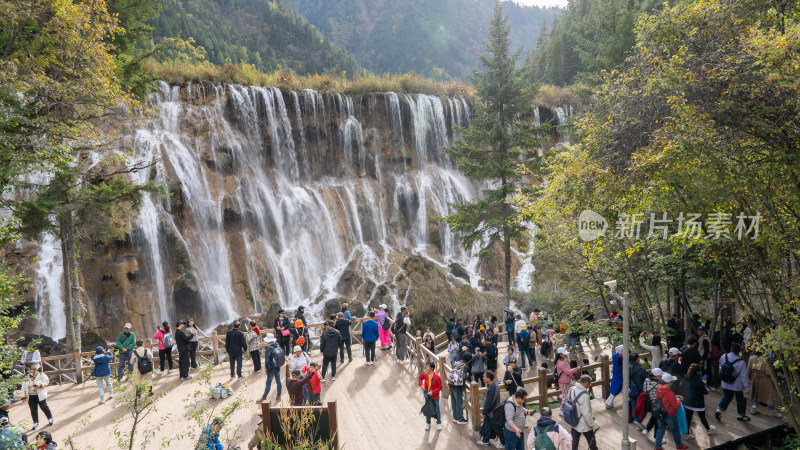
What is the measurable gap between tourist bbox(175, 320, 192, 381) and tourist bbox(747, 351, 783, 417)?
44.6 ft

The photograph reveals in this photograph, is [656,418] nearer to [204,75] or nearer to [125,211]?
[125,211]

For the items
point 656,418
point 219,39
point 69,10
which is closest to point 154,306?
point 69,10

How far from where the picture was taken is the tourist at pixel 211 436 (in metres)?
6.50

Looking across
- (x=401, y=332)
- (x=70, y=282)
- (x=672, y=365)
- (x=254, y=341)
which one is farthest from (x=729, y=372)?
(x=70, y=282)

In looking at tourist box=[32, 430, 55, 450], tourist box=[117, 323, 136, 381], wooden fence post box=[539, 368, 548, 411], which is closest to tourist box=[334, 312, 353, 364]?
tourist box=[117, 323, 136, 381]

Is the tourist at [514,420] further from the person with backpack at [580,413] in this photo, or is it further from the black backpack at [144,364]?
the black backpack at [144,364]

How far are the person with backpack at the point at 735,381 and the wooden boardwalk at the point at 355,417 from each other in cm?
24

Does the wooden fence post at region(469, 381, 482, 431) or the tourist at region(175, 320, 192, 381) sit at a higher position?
the tourist at region(175, 320, 192, 381)

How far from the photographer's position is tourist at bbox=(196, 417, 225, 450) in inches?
256

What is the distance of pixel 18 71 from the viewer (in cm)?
1012

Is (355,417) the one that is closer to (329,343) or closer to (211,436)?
(329,343)

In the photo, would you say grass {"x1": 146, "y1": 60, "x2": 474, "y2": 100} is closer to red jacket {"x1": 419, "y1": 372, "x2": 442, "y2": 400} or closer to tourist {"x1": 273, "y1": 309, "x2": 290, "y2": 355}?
tourist {"x1": 273, "y1": 309, "x2": 290, "y2": 355}

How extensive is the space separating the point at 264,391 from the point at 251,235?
16.1 m

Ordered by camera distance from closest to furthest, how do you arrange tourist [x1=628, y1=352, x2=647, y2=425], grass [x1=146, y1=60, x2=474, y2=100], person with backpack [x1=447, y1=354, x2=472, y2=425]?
1. tourist [x1=628, y1=352, x2=647, y2=425]
2. person with backpack [x1=447, y1=354, x2=472, y2=425]
3. grass [x1=146, y1=60, x2=474, y2=100]
